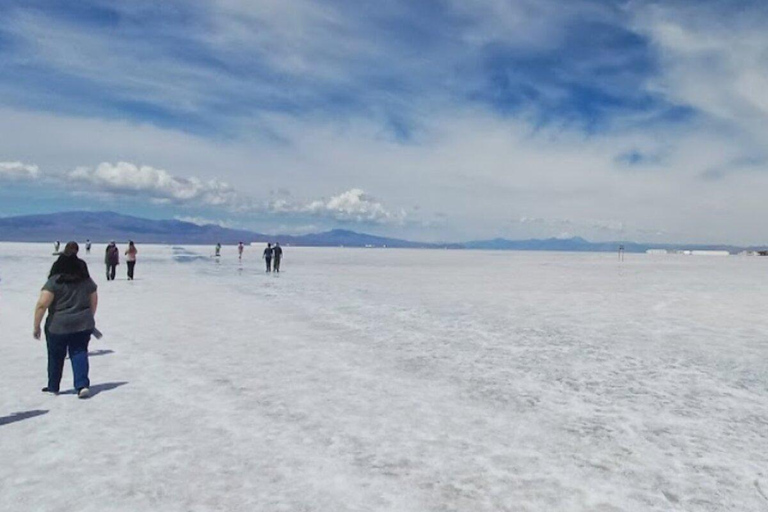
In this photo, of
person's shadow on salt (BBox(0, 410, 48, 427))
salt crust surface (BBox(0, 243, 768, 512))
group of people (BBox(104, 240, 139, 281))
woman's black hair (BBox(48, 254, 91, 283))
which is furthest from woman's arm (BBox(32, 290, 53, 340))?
group of people (BBox(104, 240, 139, 281))

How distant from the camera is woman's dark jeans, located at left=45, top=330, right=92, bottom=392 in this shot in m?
6.54

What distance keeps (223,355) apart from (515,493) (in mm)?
6411

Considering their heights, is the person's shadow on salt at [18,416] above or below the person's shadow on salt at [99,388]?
above

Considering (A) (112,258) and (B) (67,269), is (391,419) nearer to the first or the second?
(B) (67,269)

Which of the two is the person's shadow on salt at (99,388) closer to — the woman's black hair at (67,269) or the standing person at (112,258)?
the woman's black hair at (67,269)

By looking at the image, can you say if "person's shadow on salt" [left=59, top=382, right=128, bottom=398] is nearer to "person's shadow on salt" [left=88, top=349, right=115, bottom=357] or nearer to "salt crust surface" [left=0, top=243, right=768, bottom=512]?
"salt crust surface" [left=0, top=243, right=768, bottom=512]

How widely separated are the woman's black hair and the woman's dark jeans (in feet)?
2.28

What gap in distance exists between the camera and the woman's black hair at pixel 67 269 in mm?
6461

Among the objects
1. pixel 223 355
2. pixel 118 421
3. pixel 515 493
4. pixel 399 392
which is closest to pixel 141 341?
pixel 223 355

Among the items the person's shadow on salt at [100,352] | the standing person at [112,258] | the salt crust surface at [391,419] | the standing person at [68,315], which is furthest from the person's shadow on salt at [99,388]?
the standing person at [112,258]

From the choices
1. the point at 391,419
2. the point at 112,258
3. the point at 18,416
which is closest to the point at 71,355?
the point at 18,416

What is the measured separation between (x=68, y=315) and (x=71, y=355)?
56 cm

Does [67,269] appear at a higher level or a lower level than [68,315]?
higher

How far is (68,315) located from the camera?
255 inches
